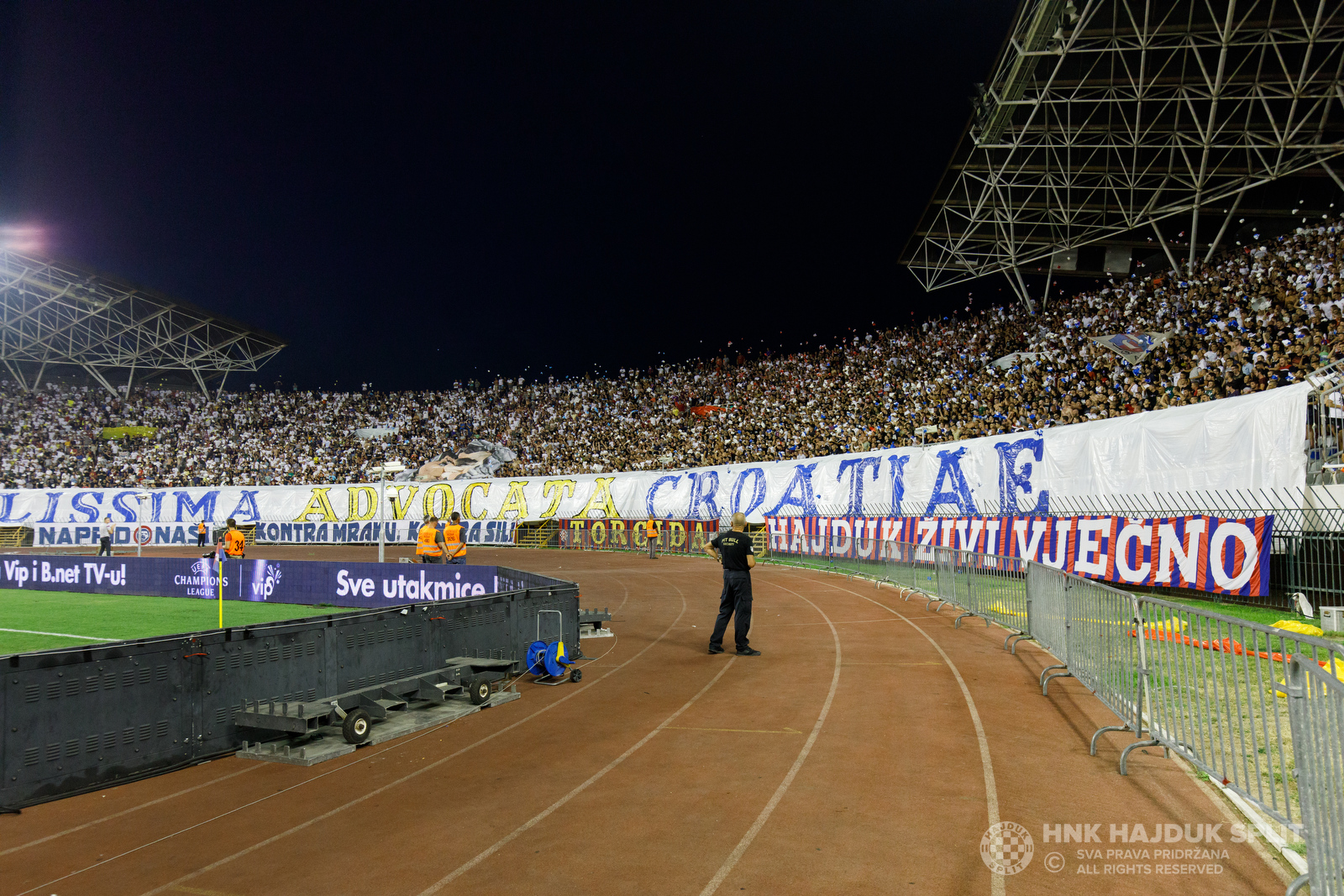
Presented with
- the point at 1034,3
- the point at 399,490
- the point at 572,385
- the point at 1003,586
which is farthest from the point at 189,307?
the point at 1003,586

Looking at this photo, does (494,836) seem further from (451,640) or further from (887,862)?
(451,640)

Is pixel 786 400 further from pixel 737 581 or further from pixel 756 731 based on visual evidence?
pixel 756 731

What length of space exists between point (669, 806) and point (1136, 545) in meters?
12.8

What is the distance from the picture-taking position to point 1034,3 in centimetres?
1930

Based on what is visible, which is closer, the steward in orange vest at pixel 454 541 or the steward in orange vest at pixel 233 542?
the steward in orange vest at pixel 454 541

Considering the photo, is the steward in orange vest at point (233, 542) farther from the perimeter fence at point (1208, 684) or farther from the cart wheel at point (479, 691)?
the perimeter fence at point (1208, 684)

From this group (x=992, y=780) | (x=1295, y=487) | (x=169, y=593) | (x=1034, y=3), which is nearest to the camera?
(x=992, y=780)

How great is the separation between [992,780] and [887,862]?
170 centimetres

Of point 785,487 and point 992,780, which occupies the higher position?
point 785,487

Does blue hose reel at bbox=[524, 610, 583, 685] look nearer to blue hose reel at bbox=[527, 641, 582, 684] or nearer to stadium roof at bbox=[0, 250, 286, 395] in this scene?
blue hose reel at bbox=[527, 641, 582, 684]

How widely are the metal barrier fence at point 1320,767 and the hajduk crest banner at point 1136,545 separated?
996 cm

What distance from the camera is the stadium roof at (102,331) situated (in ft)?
152

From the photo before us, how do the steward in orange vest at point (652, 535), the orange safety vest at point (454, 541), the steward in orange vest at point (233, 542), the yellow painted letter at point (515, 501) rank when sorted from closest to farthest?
the orange safety vest at point (454, 541) → the steward in orange vest at point (233, 542) → the steward in orange vest at point (652, 535) → the yellow painted letter at point (515, 501)

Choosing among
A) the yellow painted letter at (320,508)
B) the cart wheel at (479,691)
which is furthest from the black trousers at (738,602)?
the yellow painted letter at (320,508)
